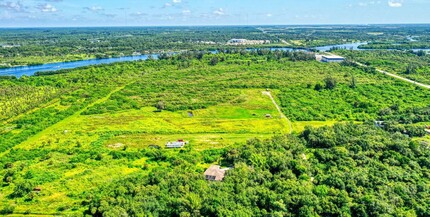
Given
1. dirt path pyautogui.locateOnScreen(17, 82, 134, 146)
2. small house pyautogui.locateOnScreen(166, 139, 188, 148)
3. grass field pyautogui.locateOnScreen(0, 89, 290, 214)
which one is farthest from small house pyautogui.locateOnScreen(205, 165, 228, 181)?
dirt path pyautogui.locateOnScreen(17, 82, 134, 146)

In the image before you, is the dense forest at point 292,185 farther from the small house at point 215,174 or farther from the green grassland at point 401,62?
the green grassland at point 401,62

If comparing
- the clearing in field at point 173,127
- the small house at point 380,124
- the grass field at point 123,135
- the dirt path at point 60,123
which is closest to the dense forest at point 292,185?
the grass field at point 123,135

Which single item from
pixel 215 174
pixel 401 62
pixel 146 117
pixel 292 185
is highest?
pixel 401 62

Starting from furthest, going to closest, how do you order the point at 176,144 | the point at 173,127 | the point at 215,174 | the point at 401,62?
the point at 401,62
the point at 173,127
the point at 176,144
the point at 215,174

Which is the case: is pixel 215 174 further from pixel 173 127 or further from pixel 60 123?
pixel 60 123

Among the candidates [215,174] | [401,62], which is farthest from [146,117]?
[401,62]

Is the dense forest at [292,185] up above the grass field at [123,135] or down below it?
above

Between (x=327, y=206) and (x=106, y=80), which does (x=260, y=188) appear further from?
(x=106, y=80)

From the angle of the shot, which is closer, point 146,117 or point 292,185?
point 292,185

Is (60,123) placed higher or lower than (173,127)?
higher
